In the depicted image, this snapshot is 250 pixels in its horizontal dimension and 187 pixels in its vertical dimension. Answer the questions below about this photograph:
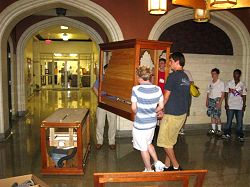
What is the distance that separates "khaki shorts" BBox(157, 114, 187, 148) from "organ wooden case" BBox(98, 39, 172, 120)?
1.54 ft

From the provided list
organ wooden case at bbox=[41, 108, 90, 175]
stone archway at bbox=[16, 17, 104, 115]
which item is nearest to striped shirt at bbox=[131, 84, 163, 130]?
organ wooden case at bbox=[41, 108, 90, 175]

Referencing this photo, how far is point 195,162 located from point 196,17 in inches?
90.1

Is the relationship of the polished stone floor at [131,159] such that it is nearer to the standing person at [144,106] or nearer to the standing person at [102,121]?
the standing person at [102,121]

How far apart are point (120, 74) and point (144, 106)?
2.89 feet

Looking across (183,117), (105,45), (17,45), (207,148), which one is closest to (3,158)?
(105,45)

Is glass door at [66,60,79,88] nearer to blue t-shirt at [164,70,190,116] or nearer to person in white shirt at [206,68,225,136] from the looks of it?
person in white shirt at [206,68,225,136]

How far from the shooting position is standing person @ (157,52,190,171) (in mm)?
3605

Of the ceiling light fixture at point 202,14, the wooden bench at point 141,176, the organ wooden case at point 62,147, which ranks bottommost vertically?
the organ wooden case at point 62,147

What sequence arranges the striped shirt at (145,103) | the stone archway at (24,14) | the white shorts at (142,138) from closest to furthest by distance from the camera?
1. the striped shirt at (145,103)
2. the white shorts at (142,138)
3. the stone archway at (24,14)

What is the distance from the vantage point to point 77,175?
3791 mm

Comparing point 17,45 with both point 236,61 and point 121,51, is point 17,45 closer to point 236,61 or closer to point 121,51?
point 121,51

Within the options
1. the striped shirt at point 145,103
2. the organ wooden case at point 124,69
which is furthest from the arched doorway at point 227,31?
the striped shirt at point 145,103

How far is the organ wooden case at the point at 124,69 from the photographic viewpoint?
3.65 metres

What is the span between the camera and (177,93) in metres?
3.64
